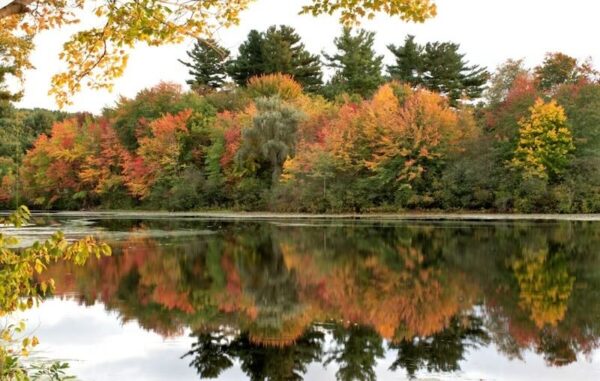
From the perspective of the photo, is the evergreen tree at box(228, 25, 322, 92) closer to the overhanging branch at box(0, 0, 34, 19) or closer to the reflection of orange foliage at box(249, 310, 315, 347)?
the reflection of orange foliage at box(249, 310, 315, 347)

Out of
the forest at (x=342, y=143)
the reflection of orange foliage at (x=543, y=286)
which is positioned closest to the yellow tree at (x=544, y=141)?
the forest at (x=342, y=143)

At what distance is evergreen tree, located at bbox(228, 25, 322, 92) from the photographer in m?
80.1

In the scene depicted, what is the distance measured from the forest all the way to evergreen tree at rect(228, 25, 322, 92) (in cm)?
18

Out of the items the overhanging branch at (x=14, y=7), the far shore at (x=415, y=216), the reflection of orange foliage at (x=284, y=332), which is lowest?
the reflection of orange foliage at (x=284, y=332)

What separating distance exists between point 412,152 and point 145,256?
27815mm

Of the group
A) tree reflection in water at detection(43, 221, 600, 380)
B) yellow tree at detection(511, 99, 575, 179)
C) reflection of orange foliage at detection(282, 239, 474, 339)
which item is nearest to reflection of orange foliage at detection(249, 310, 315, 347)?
tree reflection in water at detection(43, 221, 600, 380)

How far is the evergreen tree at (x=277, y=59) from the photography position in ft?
263

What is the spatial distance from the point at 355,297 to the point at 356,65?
6600cm

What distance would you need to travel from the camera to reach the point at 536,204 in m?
44.8

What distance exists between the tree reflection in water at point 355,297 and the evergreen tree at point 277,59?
180ft

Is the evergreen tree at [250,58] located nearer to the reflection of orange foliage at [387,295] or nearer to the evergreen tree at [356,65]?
the evergreen tree at [356,65]

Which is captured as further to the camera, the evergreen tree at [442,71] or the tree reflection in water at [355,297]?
the evergreen tree at [442,71]

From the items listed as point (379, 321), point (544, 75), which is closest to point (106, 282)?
point (379, 321)

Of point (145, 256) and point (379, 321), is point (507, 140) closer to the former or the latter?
point (145, 256)
